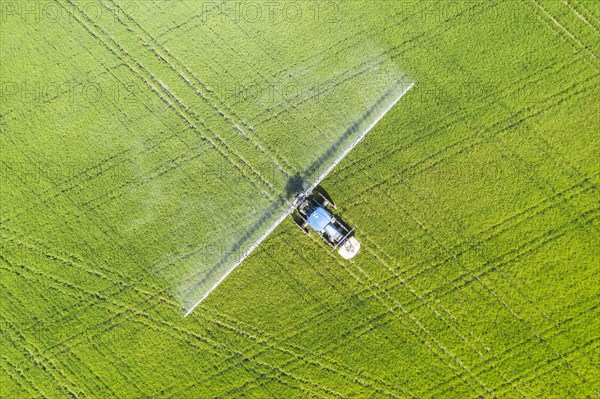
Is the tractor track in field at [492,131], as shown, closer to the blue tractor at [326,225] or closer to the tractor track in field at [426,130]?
the tractor track in field at [426,130]

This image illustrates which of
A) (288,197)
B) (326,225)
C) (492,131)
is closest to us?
(326,225)

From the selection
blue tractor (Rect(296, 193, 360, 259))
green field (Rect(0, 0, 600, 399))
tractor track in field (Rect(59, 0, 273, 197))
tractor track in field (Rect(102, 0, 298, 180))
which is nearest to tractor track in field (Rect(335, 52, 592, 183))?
green field (Rect(0, 0, 600, 399))

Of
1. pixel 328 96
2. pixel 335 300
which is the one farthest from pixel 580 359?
pixel 328 96

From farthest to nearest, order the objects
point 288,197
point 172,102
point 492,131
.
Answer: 1. point 172,102
2. point 288,197
3. point 492,131

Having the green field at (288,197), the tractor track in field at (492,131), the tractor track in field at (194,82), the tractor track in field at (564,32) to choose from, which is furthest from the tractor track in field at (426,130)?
the tractor track in field at (194,82)

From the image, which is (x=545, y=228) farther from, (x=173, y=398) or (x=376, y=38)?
(x=173, y=398)

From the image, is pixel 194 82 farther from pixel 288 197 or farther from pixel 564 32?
pixel 564 32

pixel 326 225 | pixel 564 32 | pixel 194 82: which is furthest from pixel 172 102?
pixel 564 32
